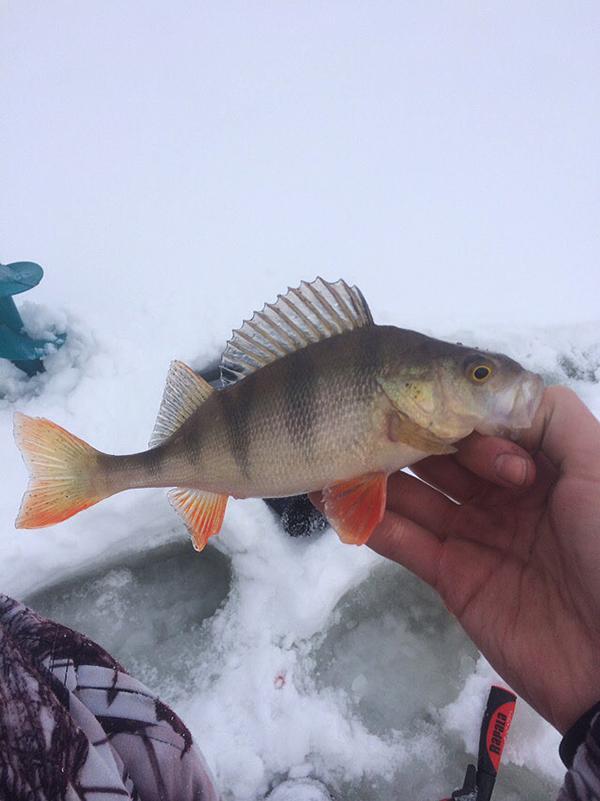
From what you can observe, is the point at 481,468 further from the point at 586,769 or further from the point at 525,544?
the point at 586,769

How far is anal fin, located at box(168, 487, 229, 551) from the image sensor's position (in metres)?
1.33

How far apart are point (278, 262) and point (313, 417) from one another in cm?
164

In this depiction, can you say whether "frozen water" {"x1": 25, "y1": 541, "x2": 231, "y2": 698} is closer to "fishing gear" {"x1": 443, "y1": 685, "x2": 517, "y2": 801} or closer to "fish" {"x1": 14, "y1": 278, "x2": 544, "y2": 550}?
"fish" {"x1": 14, "y1": 278, "x2": 544, "y2": 550}

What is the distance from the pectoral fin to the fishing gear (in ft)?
3.29

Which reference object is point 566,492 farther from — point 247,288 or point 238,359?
point 247,288

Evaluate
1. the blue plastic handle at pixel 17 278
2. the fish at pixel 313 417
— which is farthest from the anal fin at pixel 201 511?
the blue plastic handle at pixel 17 278

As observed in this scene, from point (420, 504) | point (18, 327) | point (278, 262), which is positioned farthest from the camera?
point (278, 262)

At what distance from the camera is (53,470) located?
1261 millimetres

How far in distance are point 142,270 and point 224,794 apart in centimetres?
206

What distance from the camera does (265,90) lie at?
130 inches

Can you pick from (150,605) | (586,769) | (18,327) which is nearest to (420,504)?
(586,769)

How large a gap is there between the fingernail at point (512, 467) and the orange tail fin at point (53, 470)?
88cm

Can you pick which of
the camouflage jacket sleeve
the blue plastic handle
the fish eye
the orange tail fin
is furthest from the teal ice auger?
the camouflage jacket sleeve

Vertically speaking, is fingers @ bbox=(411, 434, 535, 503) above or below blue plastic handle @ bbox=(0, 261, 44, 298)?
below
